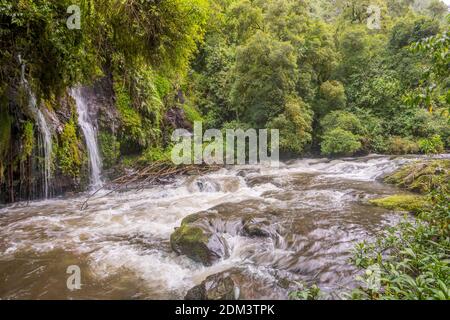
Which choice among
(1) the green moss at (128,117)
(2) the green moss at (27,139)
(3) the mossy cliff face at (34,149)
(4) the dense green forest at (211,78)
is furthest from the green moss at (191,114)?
(2) the green moss at (27,139)

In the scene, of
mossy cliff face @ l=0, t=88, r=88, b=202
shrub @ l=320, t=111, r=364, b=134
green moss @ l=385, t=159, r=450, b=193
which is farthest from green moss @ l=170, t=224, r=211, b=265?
shrub @ l=320, t=111, r=364, b=134

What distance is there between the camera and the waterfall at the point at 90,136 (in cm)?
921

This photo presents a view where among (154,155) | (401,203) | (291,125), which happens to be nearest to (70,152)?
(154,155)

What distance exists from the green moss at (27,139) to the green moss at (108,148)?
2834mm

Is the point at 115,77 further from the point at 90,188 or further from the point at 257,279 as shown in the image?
the point at 257,279

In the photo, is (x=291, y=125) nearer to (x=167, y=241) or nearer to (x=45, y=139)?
(x=45, y=139)

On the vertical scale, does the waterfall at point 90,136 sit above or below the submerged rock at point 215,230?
above

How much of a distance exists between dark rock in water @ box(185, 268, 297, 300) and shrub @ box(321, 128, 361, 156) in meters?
12.2

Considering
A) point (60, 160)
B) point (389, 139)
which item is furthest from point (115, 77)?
point (389, 139)

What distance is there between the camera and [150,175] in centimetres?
1021

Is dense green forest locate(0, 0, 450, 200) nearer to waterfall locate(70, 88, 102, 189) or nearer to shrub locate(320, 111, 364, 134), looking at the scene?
shrub locate(320, 111, 364, 134)

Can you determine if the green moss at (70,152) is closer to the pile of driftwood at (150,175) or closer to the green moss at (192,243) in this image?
the pile of driftwood at (150,175)

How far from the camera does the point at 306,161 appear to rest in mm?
14734

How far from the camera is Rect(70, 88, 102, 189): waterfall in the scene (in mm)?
9211
